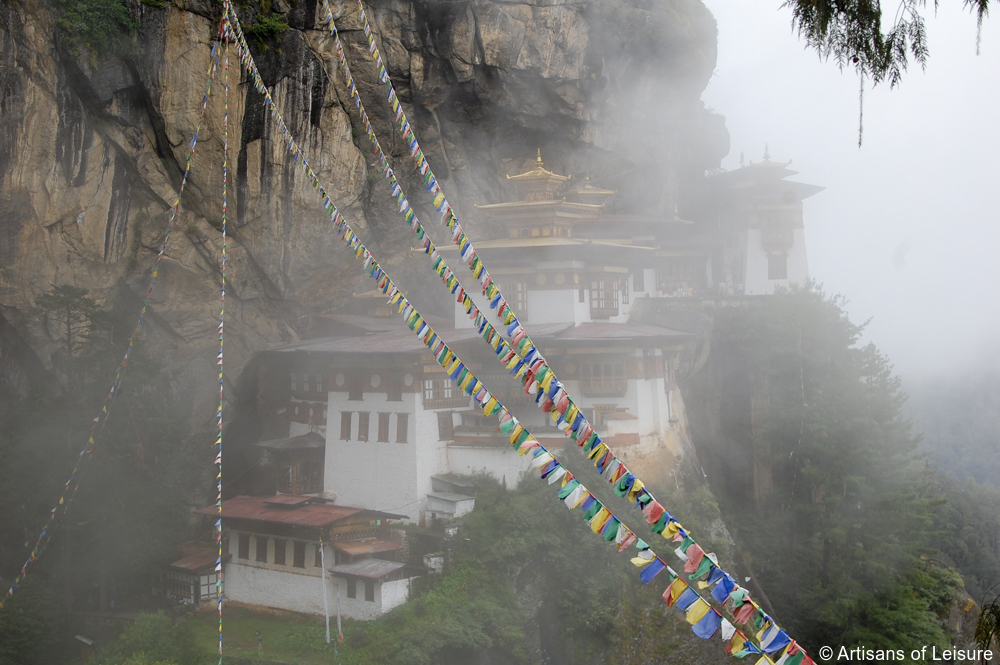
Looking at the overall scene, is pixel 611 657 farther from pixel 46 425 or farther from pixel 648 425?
pixel 46 425

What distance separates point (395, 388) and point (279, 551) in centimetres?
469

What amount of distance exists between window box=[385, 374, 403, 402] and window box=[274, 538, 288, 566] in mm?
4235

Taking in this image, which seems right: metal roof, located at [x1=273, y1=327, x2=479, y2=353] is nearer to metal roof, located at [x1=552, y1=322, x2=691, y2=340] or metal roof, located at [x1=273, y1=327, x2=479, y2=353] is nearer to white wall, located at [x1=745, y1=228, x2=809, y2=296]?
metal roof, located at [x1=552, y1=322, x2=691, y2=340]

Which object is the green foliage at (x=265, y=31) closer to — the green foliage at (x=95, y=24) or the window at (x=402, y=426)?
the green foliage at (x=95, y=24)

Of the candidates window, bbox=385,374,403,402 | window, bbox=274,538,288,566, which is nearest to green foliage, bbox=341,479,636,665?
window, bbox=274,538,288,566

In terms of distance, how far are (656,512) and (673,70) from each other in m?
23.8

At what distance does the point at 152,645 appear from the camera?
45.9 ft

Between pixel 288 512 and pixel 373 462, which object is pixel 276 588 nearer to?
pixel 288 512

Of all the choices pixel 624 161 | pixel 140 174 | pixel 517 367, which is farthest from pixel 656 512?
pixel 624 161

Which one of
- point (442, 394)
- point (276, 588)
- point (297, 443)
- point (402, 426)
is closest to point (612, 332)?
point (442, 394)

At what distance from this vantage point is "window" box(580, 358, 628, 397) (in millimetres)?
19469

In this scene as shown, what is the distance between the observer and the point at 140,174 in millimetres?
17625

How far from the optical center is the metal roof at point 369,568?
15.4 metres

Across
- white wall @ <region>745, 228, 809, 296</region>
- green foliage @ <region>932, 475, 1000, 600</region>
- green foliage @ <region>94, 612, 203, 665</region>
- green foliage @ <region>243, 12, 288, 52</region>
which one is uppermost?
green foliage @ <region>243, 12, 288, 52</region>
